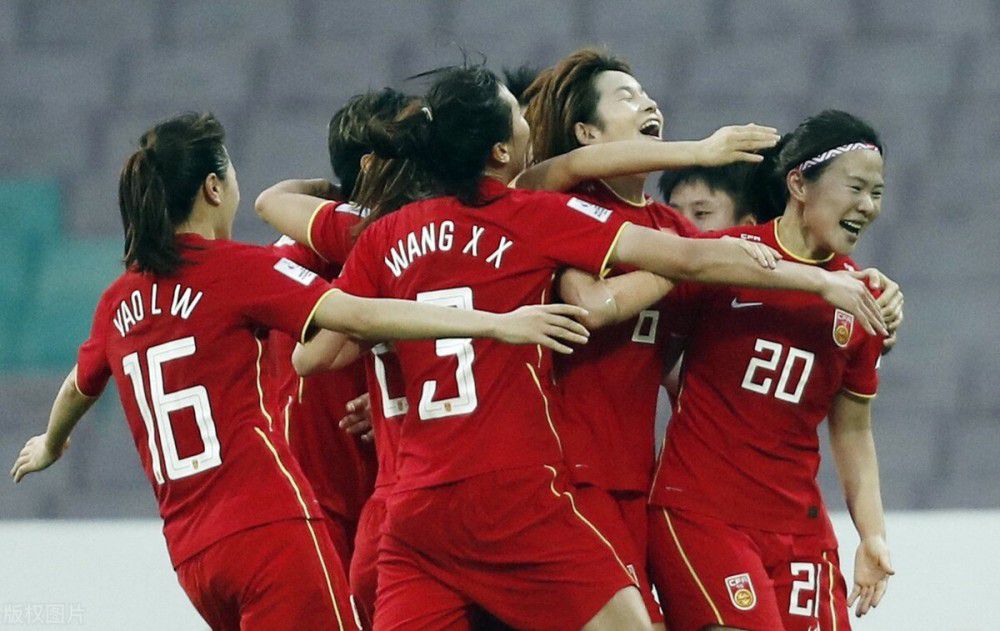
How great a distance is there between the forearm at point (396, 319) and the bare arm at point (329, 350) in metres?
0.13

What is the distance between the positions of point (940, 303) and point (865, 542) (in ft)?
7.80

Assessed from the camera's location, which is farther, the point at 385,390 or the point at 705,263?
the point at 385,390

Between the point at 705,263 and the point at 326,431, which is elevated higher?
the point at 705,263

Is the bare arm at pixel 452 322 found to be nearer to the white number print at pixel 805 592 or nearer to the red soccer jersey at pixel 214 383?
the red soccer jersey at pixel 214 383

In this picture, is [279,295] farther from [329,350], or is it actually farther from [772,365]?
[772,365]

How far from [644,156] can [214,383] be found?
908 mm

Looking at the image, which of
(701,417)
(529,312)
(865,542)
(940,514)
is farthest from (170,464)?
(940,514)

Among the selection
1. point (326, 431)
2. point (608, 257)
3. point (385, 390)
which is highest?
point (608, 257)

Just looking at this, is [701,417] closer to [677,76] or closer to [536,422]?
[536,422]

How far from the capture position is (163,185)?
3.03m

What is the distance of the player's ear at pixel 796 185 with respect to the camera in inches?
129

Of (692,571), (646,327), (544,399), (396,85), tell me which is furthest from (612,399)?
(396,85)

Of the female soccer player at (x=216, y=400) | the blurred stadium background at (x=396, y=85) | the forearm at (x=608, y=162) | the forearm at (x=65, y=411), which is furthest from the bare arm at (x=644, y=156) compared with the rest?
the blurred stadium background at (x=396, y=85)

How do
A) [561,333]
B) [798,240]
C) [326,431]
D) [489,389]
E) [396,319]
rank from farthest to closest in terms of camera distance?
[326,431] < [798,240] < [489,389] < [396,319] < [561,333]
